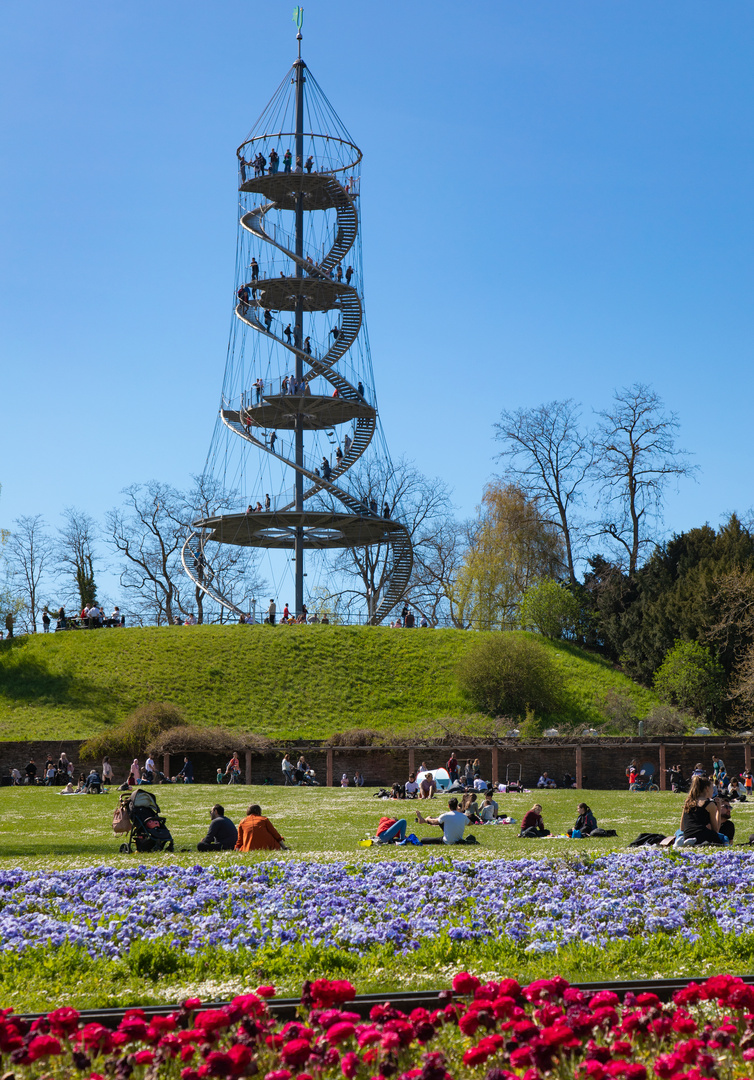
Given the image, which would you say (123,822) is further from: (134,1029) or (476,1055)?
(476,1055)

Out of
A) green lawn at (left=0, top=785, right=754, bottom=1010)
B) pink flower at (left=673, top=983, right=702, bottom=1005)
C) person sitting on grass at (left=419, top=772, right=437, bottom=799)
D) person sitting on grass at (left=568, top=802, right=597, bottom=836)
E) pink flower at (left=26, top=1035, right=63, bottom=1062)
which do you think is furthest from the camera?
person sitting on grass at (left=419, top=772, right=437, bottom=799)

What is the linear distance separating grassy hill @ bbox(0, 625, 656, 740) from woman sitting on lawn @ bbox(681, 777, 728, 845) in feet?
94.5

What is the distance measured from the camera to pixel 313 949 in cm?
734

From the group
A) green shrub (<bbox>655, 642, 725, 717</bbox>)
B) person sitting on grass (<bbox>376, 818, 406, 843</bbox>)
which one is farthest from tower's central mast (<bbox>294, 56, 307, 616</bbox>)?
person sitting on grass (<bbox>376, 818, 406, 843</bbox>)

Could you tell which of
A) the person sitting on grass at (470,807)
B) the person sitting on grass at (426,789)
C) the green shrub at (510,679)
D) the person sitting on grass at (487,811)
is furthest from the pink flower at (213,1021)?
the green shrub at (510,679)

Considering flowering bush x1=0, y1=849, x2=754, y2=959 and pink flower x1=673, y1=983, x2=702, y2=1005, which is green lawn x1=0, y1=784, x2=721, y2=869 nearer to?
flowering bush x1=0, y1=849, x2=754, y2=959

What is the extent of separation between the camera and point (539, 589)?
184 feet

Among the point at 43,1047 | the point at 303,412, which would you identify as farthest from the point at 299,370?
the point at 43,1047

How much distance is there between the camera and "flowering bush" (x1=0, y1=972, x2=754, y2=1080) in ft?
13.7

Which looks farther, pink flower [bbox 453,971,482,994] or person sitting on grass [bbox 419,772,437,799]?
person sitting on grass [bbox 419,772,437,799]

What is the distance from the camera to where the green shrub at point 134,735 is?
36375 mm

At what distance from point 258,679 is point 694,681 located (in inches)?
742

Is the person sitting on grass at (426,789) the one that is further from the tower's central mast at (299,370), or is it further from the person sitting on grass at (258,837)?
the tower's central mast at (299,370)

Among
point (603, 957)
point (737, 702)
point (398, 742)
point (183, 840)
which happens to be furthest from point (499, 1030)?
point (737, 702)
